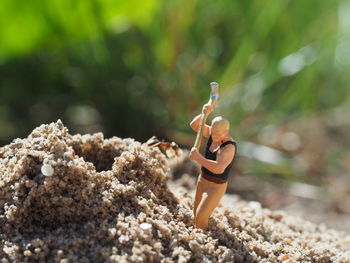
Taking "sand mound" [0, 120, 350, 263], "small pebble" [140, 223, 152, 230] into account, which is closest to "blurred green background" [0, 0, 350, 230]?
"sand mound" [0, 120, 350, 263]

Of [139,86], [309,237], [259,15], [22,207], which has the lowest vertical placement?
[22,207]

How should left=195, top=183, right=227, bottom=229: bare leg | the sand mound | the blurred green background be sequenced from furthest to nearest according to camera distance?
1. the blurred green background
2. left=195, top=183, right=227, bottom=229: bare leg
3. the sand mound

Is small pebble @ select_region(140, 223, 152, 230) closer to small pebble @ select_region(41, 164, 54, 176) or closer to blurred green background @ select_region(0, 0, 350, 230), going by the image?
small pebble @ select_region(41, 164, 54, 176)

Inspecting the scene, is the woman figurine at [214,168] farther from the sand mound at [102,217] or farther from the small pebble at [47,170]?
the small pebble at [47,170]

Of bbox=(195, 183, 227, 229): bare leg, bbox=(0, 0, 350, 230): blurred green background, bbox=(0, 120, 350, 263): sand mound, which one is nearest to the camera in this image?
bbox=(0, 120, 350, 263): sand mound

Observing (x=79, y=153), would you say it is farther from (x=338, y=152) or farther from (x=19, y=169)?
(x=338, y=152)

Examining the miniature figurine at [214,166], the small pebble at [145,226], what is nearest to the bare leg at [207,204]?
the miniature figurine at [214,166]

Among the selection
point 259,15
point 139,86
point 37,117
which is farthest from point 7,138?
point 259,15
